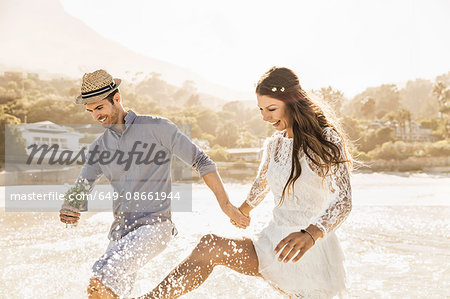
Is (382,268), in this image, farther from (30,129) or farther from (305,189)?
(30,129)

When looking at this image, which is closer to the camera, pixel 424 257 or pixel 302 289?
pixel 302 289

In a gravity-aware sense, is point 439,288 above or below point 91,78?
below

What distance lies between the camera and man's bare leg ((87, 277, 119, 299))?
2.28 metres

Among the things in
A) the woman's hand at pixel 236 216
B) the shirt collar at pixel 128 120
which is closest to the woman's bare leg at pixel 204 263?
the woman's hand at pixel 236 216

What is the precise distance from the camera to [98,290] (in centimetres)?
229

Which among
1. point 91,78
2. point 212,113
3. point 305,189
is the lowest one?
point 305,189

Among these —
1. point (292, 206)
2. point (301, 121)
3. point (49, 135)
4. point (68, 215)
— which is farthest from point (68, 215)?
point (49, 135)

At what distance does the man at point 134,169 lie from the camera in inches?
102

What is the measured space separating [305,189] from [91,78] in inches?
57.7

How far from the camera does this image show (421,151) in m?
36.4

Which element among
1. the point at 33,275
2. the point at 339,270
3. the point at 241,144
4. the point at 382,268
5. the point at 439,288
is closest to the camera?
the point at 339,270

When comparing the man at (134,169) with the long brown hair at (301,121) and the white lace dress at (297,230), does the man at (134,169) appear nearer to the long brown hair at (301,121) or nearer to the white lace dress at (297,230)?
the white lace dress at (297,230)

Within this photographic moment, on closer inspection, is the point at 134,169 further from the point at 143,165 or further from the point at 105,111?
the point at 105,111

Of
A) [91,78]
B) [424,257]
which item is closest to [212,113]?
[424,257]
